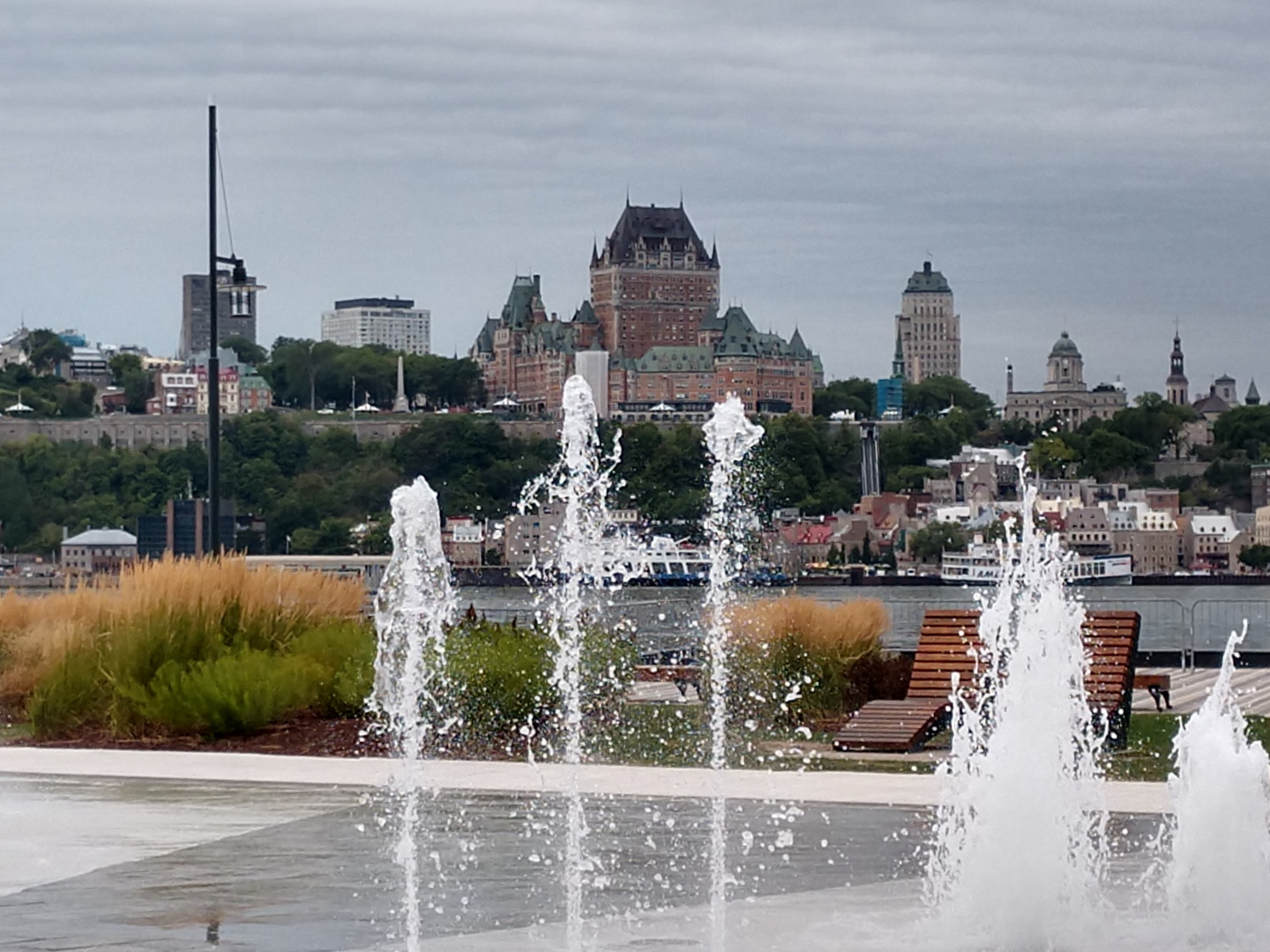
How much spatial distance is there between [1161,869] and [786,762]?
13.5 feet

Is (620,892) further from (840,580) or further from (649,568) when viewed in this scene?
(840,580)

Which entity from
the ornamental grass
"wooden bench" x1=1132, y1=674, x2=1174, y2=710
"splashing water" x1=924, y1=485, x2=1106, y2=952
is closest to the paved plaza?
"splashing water" x1=924, y1=485, x2=1106, y2=952

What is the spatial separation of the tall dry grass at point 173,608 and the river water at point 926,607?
1.41 m

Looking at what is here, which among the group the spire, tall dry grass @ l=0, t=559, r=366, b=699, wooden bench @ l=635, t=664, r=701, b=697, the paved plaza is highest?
the spire

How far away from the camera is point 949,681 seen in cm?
1430

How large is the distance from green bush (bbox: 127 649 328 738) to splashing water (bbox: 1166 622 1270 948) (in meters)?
7.04

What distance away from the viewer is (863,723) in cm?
1377

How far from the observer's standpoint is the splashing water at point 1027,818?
8.05 meters

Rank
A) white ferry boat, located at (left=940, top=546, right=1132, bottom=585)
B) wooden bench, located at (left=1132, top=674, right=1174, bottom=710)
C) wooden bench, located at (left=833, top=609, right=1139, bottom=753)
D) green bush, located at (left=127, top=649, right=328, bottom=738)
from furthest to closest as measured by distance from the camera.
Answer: white ferry boat, located at (left=940, top=546, right=1132, bottom=585) < wooden bench, located at (left=1132, top=674, right=1174, bottom=710) < green bush, located at (left=127, top=649, right=328, bottom=738) < wooden bench, located at (left=833, top=609, right=1139, bottom=753)

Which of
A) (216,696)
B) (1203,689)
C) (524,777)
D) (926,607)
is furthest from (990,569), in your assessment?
(524,777)

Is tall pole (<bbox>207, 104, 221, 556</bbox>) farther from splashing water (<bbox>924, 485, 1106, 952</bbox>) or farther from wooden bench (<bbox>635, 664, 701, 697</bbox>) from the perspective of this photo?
splashing water (<bbox>924, 485, 1106, 952</bbox>)

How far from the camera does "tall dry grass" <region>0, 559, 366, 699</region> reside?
48.1ft

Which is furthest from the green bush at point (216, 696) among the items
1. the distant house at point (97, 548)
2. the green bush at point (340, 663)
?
the distant house at point (97, 548)

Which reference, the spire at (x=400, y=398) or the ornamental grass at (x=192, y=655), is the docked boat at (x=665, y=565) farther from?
the spire at (x=400, y=398)
